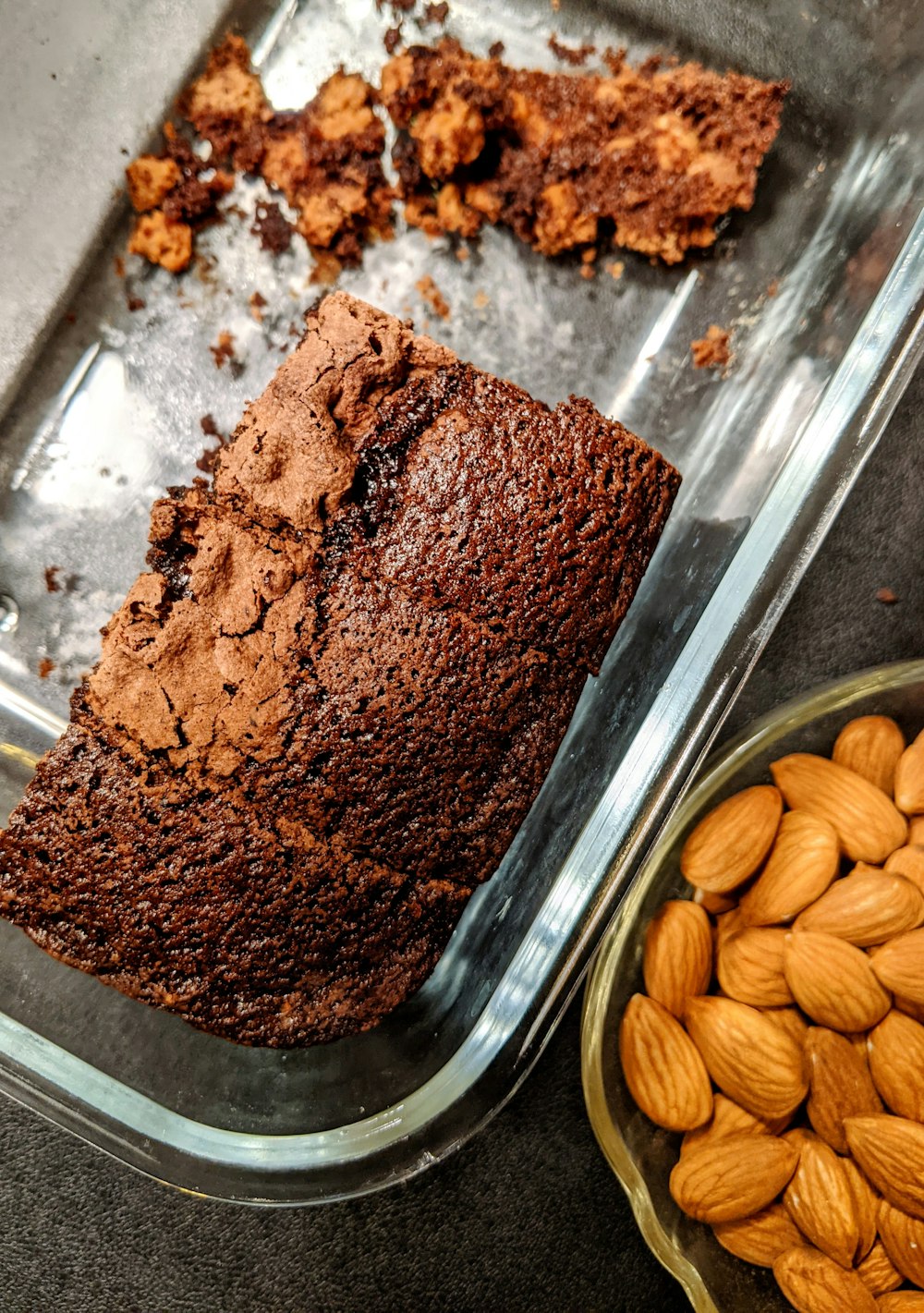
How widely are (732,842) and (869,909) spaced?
213 millimetres

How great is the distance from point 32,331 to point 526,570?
1095 millimetres

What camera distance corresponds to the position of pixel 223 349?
1.69 metres

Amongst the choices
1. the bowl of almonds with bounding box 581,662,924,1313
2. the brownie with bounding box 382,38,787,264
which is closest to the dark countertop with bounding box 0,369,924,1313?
the bowl of almonds with bounding box 581,662,924,1313

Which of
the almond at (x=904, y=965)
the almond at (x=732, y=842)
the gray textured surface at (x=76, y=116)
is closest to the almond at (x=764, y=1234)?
the almond at (x=904, y=965)

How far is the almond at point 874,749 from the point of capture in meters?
1.42

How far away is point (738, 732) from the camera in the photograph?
59.8 inches

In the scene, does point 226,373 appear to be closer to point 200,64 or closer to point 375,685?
point 200,64

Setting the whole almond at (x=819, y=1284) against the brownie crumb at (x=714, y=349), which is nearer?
the whole almond at (x=819, y=1284)

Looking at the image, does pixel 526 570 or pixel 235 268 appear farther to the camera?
pixel 235 268

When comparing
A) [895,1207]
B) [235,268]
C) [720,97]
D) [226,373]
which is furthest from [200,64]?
[895,1207]

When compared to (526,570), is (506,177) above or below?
above

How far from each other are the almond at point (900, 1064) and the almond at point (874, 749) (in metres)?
0.34

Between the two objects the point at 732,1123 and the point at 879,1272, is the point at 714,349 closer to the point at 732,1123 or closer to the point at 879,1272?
the point at 732,1123

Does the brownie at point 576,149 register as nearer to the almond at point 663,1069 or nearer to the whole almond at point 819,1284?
the almond at point 663,1069
